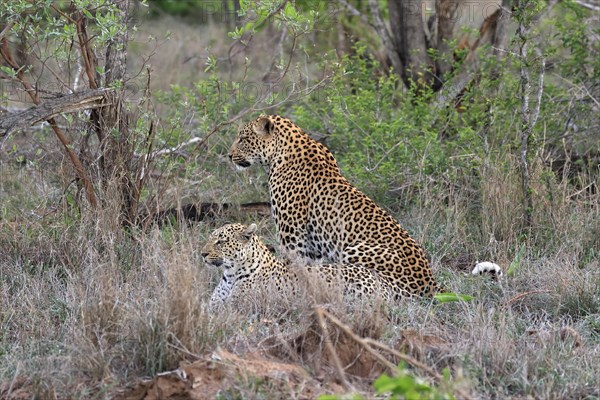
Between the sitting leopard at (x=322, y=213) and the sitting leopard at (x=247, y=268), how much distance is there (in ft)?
0.76

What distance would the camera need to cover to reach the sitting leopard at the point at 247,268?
732 cm

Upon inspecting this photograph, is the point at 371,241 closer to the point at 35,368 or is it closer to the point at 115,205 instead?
the point at 115,205

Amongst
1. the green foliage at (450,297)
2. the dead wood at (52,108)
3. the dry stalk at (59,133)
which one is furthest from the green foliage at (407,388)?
the dry stalk at (59,133)

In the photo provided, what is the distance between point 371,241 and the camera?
25.5ft

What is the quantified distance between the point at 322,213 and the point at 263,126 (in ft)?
3.35

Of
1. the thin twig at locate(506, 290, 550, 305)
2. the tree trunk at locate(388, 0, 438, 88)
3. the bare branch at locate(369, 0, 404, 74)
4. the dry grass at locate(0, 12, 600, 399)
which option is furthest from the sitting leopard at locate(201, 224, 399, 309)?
the bare branch at locate(369, 0, 404, 74)

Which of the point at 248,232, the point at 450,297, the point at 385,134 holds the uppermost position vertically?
the point at 385,134

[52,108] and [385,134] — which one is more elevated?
[52,108]

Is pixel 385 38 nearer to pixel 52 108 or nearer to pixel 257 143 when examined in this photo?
pixel 257 143

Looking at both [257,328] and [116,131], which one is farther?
[116,131]

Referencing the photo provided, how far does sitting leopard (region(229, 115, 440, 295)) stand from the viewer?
755cm

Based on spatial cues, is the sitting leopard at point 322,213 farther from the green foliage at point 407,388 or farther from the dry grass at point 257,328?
the green foliage at point 407,388

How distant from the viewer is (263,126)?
28.2 feet

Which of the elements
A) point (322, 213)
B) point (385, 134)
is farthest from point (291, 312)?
point (385, 134)
